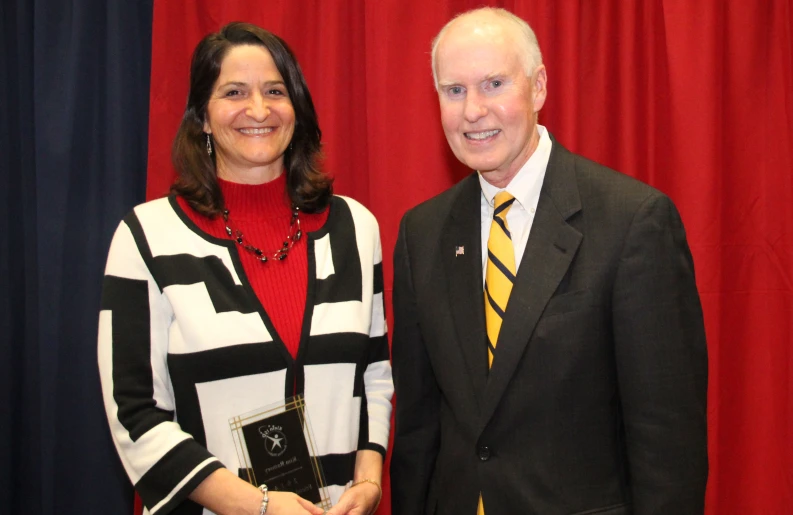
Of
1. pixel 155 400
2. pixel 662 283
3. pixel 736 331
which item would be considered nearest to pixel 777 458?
pixel 736 331

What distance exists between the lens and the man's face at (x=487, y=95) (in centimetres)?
171

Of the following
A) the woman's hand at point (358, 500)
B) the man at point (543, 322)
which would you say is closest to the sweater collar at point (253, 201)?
the man at point (543, 322)

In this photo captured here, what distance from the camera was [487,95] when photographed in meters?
1.74

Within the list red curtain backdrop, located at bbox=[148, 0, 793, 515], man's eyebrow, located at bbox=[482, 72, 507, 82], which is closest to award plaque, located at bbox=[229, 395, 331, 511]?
man's eyebrow, located at bbox=[482, 72, 507, 82]

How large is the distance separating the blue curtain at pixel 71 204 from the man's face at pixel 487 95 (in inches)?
74.6

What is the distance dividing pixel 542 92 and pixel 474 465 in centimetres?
99

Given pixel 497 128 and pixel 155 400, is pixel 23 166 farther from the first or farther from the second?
pixel 497 128

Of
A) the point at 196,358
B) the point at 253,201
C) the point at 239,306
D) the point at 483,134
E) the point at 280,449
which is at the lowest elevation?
the point at 280,449

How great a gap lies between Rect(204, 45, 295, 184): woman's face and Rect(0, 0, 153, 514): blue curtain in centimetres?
133

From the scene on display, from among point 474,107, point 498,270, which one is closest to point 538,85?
point 474,107

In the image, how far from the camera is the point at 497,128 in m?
1.74

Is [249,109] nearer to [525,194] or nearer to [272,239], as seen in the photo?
[272,239]

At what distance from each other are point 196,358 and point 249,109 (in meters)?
0.70

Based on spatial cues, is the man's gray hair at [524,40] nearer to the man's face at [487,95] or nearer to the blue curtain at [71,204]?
the man's face at [487,95]
